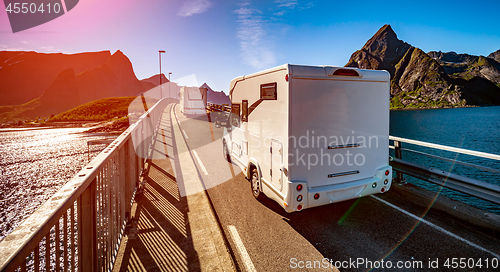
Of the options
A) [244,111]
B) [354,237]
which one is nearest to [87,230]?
[354,237]

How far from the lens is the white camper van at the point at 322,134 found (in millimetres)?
4668

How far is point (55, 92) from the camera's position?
511 feet

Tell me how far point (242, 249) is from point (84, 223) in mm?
2532

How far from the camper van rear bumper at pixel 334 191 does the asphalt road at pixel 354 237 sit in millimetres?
558

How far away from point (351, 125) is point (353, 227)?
2033 mm

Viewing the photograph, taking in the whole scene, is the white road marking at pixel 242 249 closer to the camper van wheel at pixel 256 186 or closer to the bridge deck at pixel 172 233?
the bridge deck at pixel 172 233

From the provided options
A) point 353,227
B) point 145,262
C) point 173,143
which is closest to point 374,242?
point 353,227

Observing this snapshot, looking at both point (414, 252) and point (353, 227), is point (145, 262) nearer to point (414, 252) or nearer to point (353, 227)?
point (353, 227)

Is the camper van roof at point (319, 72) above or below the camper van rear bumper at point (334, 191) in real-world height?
above

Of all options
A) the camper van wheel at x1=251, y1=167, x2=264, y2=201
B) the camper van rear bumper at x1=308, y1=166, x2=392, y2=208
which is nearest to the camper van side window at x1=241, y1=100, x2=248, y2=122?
the camper van wheel at x1=251, y1=167, x2=264, y2=201

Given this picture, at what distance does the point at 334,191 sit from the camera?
493 cm

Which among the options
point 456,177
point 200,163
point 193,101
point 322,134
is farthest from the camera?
point 193,101

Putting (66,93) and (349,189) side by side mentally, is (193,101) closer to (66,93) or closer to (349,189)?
(349,189)

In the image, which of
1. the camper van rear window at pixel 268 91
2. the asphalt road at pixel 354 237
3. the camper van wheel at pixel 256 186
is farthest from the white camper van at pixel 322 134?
the asphalt road at pixel 354 237
